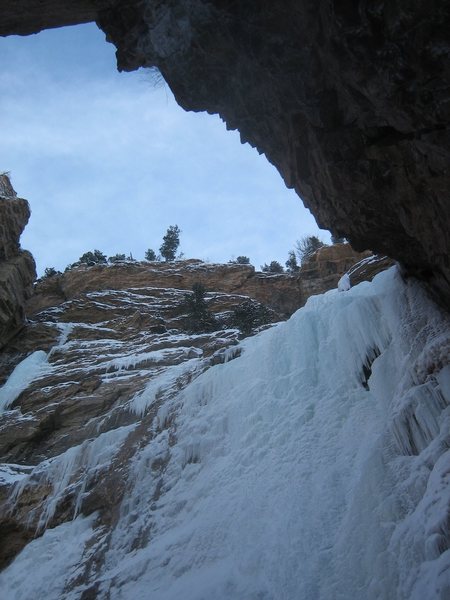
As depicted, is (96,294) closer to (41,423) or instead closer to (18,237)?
(18,237)

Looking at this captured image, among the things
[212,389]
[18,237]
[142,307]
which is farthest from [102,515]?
[18,237]

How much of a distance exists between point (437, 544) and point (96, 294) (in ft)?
78.3

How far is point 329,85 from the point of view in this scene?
6914mm

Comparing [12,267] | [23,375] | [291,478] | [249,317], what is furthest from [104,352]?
[291,478]

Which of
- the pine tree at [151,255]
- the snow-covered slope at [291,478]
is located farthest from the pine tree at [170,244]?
the snow-covered slope at [291,478]

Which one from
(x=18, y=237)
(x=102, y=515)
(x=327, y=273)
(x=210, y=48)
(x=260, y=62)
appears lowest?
(x=102, y=515)

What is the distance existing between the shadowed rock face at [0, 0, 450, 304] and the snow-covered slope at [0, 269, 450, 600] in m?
2.12

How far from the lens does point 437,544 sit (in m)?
5.59

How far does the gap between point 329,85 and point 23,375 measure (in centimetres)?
1787

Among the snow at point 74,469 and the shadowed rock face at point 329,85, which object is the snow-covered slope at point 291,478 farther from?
the shadowed rock face at point 329,85

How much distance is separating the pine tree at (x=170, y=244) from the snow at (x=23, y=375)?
1826cm

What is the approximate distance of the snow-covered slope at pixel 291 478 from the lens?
6.74 m

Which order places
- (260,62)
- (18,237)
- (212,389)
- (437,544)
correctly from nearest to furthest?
(437,544) < (260,62) < (212,389) < (18,237)

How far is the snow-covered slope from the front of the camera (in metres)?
6.74
